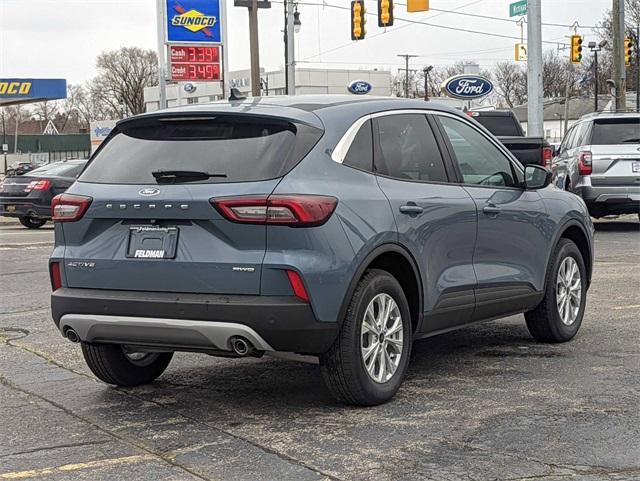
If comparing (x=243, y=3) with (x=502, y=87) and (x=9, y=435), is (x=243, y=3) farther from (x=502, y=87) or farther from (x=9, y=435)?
(x=502, y=87)

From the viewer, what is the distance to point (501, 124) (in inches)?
774

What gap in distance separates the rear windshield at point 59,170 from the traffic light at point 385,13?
1154cm

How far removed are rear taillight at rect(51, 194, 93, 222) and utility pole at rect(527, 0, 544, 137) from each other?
1863cm

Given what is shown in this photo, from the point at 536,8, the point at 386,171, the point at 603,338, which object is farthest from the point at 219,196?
the point at 536,8

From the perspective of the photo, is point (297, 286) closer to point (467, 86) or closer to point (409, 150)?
point (409, 150)

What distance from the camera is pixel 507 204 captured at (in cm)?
672

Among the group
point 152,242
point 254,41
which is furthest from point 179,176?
point 254,41

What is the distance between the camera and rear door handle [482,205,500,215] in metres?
6.46

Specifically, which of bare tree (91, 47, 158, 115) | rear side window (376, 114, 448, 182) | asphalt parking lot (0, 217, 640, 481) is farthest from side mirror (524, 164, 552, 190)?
bare tree (91, 47, 158, 115)

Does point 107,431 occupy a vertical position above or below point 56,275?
below

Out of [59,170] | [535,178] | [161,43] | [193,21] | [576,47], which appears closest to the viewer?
[535,178]

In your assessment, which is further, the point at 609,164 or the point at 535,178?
the point at 609,164

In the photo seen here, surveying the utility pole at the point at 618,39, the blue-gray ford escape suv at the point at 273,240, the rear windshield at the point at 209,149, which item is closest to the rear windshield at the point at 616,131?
the blue-gray ford escape suv at the point at 273,240

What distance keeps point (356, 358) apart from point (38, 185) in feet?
52.3
